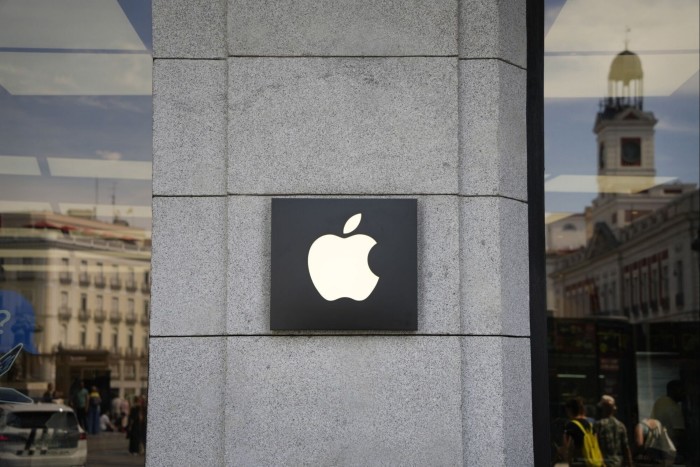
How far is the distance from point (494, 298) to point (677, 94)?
12735 millimetres

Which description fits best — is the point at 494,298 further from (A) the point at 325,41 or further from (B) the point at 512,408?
(A) the point at 325,41

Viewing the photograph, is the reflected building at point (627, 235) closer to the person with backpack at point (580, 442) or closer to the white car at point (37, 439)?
the person with backpack at point (580, 442)

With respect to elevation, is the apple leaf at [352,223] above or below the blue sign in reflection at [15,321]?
above

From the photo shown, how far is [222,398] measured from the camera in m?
5.75

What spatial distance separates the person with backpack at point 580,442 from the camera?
39.8 ft

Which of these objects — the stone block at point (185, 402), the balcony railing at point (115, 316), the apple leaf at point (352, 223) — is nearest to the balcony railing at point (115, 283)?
the balcony railing at point (115, 316)

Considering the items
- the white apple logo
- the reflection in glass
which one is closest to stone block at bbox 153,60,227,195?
the white apple logo

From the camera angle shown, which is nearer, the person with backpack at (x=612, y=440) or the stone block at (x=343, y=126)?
the stone block at (x=343, y=126)

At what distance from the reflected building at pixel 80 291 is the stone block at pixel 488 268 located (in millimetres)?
11476

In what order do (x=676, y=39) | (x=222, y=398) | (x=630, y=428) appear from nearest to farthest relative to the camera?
(x=222, y=398) → (x=676, y=39) → (x=630, y=428)

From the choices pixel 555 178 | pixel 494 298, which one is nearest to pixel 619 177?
pixel 555 178

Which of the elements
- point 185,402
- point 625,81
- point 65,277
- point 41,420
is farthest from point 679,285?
point 185,402

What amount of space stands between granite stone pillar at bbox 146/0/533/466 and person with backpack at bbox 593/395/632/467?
8.77 metres

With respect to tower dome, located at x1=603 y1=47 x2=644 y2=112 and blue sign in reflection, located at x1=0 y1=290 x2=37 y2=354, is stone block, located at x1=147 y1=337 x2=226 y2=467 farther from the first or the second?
tower dome, located at x1=603 y1=47 x2=644 y2=112
